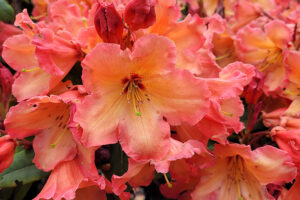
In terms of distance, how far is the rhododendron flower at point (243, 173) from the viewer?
85 centimetres

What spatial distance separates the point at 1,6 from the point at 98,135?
0.73 metres

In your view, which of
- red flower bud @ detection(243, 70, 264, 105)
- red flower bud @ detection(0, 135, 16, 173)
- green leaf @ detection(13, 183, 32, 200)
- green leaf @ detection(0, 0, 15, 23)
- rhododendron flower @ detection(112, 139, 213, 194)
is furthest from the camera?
green leaf @ detection(0, 0, 15, 23)

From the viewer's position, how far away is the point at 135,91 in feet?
2.77

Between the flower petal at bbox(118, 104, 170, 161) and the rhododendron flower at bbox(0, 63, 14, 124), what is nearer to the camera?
the flower petal at bbox(118, 104, 170, 161)

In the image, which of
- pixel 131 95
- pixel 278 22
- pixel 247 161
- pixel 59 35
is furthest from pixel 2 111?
pixel 278 22

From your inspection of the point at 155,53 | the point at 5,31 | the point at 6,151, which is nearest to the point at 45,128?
the point at 6,151

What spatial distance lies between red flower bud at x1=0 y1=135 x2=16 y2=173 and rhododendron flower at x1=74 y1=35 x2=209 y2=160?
9.2 inches

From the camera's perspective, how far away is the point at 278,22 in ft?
3.76

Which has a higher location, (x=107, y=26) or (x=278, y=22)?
(x=107, y=26)

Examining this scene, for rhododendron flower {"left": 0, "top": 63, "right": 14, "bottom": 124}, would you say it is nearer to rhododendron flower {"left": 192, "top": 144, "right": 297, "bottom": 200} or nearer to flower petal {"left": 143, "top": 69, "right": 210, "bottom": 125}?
flower petal {"left": 143, "top": 69, "right": 210, "bottom": 125}

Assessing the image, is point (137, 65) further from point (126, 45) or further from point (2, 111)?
point (2, 111)

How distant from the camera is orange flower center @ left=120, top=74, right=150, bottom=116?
0.82m

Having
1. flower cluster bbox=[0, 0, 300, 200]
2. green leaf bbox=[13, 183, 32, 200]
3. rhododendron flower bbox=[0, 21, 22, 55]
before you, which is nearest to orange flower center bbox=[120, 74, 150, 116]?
flower cluster bbox=[0, 0, 300, 200]

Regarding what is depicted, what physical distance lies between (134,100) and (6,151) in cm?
32
